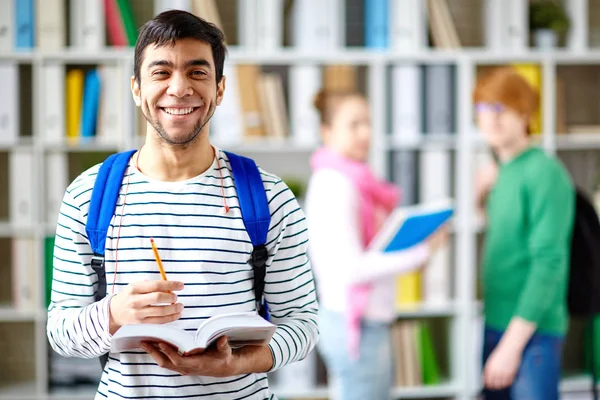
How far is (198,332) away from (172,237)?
17 cm

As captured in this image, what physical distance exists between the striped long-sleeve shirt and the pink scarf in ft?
3.50

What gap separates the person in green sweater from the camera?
2.13 m

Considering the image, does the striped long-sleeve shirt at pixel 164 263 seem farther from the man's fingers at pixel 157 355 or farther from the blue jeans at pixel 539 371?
the blue jeans at pixel 539 371

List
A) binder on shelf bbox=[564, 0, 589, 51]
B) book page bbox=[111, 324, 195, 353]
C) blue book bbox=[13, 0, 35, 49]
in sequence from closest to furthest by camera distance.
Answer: book page bbox=[111, 324, 195, 353]
blue book bbox=[13, 0, 35, 49]
binder on shelf bbox=[564, 0, 589, 51]

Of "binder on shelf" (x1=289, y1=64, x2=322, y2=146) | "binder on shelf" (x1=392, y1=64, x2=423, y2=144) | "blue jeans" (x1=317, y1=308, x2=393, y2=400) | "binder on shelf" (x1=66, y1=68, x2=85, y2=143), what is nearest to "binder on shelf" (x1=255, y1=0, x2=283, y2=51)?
"binder on shelf" (x1=289, y1=64, x2=322, y2=146)

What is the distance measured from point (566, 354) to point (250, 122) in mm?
1745

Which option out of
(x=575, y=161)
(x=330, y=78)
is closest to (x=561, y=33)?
(x=575, y=161)

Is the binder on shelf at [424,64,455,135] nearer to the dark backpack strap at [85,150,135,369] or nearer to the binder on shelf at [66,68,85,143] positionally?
the binder on shelf at [66,68,85,143]

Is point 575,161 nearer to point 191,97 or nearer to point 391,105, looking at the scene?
point 391,105

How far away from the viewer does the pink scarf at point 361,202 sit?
2.29 m

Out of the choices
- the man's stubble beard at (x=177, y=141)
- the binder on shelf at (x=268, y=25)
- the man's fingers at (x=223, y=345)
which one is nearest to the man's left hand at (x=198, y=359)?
the man's fingers at (x=223, y=345)

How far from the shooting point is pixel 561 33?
10.7ft

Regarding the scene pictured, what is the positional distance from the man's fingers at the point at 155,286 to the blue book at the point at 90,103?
6.49 feet

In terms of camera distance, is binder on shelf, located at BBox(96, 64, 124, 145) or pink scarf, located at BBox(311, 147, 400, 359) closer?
pink scarf, located at BBox(311, 147, 400, 359)
